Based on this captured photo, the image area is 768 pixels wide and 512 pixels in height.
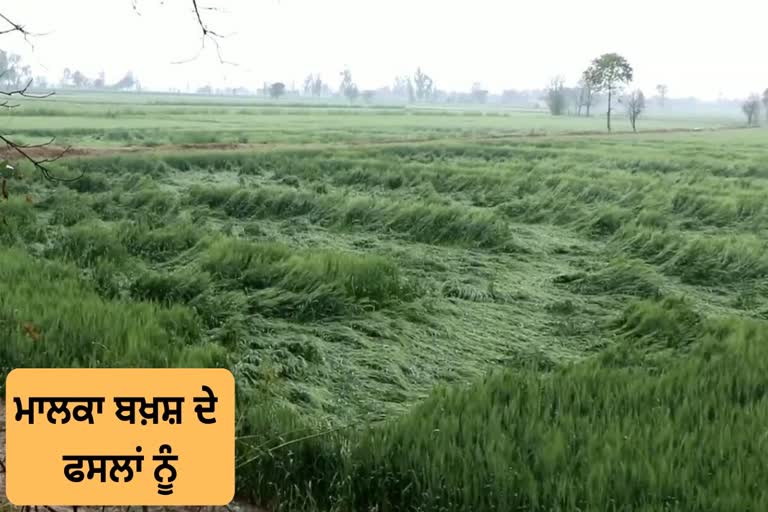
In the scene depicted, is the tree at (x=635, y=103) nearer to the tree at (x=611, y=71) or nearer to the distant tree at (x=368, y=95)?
the tree at (x=611, y=71)

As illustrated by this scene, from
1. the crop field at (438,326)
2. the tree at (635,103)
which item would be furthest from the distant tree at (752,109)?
the crop field at (438,326)

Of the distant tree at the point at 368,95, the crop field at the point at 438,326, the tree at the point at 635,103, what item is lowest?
the crop field at the point at 438,326

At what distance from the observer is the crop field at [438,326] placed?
12.3 feet

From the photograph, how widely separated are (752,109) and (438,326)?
6660 cm

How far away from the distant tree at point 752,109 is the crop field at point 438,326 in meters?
55.7

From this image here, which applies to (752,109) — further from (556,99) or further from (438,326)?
(438,326)

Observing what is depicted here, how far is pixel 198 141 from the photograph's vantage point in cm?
2472

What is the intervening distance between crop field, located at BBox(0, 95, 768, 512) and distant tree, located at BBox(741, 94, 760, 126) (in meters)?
55.7

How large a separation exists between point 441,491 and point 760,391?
2.50 metres

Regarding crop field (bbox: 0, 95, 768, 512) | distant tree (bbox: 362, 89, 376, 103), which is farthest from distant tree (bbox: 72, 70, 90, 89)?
crop field (bbox: 0, 95, 768, 512)

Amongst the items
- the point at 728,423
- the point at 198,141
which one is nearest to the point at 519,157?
the point at 198,141

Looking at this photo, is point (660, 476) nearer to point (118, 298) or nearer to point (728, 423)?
point (728, 423)

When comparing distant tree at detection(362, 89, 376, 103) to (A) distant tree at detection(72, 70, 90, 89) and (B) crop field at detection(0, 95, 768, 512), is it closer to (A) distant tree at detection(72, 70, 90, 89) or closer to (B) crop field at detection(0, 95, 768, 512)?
(A) distant tree at detection(72, 70, 90, 89)

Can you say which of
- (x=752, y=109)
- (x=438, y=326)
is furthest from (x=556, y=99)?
(x=438, y=326)
